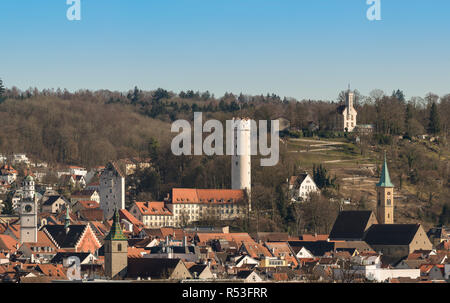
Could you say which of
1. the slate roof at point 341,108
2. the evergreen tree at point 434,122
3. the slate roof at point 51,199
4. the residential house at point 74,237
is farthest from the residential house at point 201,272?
the evergreen tree at point 434,122

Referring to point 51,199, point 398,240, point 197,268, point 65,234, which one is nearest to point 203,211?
point 51,199

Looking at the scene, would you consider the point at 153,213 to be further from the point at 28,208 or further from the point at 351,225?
the point at 28,208

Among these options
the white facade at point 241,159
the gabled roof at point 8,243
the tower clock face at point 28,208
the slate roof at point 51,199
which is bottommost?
the slate roof at point 51,199

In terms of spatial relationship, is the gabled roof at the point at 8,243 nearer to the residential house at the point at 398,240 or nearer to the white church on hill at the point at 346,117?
the residential house at the point at 398,240

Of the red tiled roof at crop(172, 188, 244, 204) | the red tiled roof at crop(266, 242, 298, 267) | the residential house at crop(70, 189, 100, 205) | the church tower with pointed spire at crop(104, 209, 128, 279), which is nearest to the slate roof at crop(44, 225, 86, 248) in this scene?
the red tiled roof at crop(266, 242, 298, 267)

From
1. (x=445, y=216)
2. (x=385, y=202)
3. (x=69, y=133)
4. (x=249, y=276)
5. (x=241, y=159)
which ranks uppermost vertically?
(x=69, y=133)

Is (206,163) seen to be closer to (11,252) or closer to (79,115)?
(11,252)

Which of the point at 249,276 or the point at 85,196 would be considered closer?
the point at 249,276
